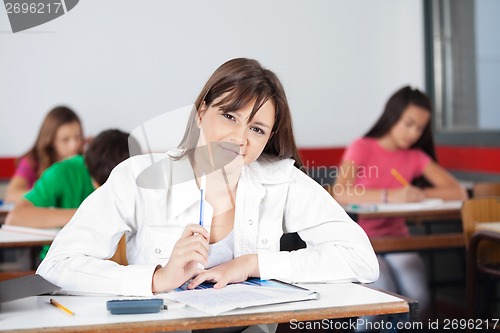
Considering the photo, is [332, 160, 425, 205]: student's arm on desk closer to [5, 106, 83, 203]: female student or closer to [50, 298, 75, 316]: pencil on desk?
[5, 106, 83, 203]: female student

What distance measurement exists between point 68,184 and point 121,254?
1.12 metres

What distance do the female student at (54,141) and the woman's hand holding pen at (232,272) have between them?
102 inches

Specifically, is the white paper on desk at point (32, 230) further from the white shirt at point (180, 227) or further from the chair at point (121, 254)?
the white shirt at point (180, 227)

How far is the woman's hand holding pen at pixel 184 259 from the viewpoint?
1.51 meters

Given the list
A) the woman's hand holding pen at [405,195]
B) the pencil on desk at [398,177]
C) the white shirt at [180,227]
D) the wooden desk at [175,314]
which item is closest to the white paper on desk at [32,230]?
the white shirt at [180,227]

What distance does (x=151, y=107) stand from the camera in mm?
4062

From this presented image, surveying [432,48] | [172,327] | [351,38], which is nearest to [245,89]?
[172,327]

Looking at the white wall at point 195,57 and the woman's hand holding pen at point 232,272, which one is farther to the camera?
the white wall at point 195,57

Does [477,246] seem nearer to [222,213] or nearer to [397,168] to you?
[397,168]

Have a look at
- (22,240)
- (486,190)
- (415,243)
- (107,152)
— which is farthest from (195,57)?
(486,190)

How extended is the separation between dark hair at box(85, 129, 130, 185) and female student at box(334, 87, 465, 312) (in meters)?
1.27

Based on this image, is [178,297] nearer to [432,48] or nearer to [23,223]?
[23,223]

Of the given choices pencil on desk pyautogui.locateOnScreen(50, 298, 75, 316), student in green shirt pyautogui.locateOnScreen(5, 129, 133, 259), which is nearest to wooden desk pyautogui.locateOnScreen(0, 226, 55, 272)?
student in green shirt pyautogui.locateOnScreen(5, 129, 133, 259)

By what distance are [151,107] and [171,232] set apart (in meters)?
2.35
